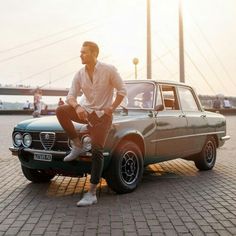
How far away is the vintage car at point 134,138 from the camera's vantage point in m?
6.19

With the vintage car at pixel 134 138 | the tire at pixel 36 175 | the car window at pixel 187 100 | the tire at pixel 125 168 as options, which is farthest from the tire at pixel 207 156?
the tire at pixel 36 175

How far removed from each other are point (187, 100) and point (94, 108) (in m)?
3.10

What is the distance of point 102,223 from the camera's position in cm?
486

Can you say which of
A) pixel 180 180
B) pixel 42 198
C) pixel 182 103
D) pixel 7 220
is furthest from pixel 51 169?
pixel 182 103

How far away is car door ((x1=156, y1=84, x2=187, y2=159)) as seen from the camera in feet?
23.8

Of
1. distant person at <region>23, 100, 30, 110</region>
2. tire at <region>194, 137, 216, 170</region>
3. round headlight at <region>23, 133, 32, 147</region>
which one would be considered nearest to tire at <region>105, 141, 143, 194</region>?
round headlight at <region>23, 133, 32, 147</region>

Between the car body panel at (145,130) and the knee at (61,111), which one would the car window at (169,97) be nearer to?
the car body panel at (145,130)

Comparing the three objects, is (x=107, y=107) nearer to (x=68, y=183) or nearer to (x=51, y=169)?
(x=51, y=169)

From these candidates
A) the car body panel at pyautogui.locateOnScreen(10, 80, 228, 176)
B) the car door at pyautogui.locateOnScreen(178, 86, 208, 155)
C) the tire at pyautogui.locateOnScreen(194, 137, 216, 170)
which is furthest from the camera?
the tire at pyautogui.locateOnScreen(194, 137, 216, 170)

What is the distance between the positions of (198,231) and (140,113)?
282cm

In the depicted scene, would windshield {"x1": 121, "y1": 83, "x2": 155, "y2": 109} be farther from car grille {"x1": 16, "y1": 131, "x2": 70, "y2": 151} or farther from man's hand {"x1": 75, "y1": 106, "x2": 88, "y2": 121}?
man's hand {"x1": 75, "y1": 106, "x2": 88, "y2": 121}

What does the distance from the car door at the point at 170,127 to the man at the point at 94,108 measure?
4.77 ft

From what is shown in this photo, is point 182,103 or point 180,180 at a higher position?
point 182,103

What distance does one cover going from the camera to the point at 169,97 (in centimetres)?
798
